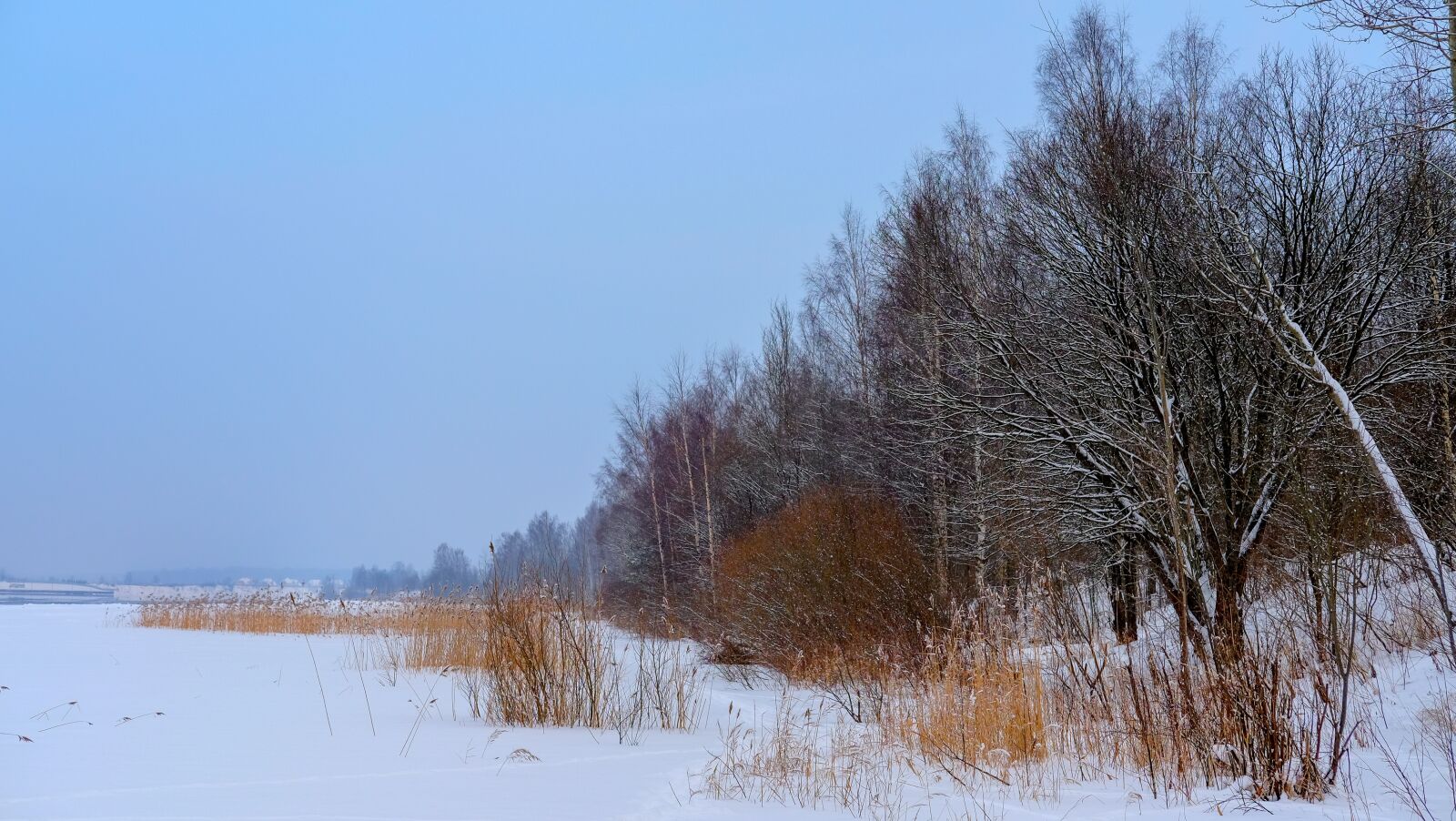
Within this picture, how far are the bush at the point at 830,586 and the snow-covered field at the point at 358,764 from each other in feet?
11.2

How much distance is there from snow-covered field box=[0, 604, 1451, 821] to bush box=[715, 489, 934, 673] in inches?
135

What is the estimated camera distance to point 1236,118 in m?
10.1

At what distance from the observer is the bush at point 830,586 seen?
37.1 feet

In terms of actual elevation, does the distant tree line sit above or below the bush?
above

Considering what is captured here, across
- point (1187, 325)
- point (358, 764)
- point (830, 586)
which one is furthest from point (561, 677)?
point (1187, 325)

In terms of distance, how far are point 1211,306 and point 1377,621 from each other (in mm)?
3441

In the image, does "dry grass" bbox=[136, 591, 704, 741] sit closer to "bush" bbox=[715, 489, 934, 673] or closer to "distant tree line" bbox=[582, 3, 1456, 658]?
"distant tree line" bbox=[582, 3, 1456, 658]

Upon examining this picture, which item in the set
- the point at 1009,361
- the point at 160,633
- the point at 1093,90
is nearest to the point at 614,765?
the point at 1009,361

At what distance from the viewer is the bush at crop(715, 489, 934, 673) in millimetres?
11312

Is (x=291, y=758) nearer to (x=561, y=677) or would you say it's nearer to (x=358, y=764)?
(x=358, y=764)

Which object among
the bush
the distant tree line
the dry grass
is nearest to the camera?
the dry grass

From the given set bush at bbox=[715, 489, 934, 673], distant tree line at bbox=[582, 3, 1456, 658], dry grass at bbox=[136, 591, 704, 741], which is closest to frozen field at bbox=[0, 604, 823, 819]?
dry grass at bbox=[136, 591, 704, 741]

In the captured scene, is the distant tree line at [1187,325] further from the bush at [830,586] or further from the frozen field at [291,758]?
the frozen field at [291,758]

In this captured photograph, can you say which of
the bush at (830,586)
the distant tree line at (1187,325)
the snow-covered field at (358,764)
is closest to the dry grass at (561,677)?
the snow-covered field at (358,764)
